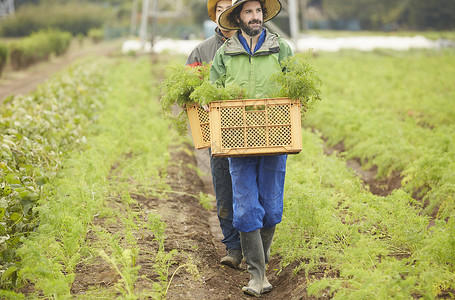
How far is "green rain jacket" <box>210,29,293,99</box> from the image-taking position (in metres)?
4.34

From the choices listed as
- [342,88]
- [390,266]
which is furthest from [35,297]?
[342,88]

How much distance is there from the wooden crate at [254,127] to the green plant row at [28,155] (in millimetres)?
1584

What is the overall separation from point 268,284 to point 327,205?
2.94ft

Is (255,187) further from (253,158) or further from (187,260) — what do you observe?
(187,260)

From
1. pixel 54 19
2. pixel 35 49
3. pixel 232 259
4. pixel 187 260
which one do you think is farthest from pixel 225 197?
pixel 54 19

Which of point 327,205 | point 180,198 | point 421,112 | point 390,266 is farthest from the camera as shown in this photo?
point 421,112

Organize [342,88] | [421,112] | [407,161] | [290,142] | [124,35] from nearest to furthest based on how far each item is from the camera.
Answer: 1. [290,142]
2. [407,161]
3. [421,112]
4. [342,88]
5. [124,35]

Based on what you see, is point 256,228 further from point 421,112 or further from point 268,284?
point 421,112

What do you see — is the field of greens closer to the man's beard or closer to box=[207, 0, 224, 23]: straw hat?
the man's beard

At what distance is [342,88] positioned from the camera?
16.2 m

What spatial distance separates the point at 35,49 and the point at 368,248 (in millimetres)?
31980

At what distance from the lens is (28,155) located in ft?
A: 20.8

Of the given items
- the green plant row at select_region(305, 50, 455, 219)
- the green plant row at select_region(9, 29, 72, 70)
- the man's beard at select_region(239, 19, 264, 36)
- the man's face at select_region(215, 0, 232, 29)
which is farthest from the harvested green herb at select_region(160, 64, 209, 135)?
the green plant row at select_region(9, 29, 72, 70)

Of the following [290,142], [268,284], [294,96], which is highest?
[294,96]
